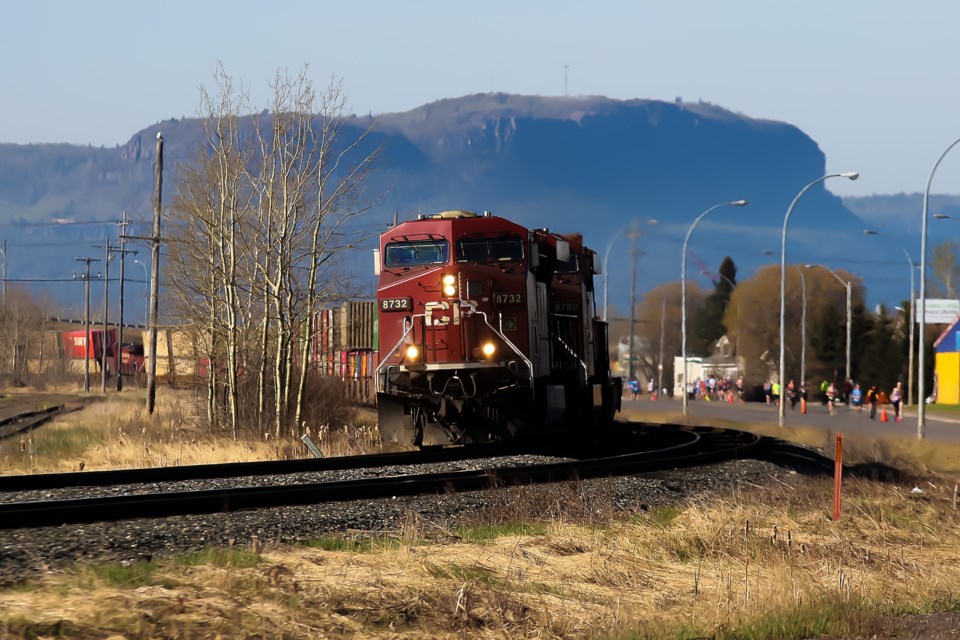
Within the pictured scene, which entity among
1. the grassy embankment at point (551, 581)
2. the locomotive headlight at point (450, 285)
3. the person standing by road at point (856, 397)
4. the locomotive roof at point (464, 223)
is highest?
the locomotive roof at point (464, 223)

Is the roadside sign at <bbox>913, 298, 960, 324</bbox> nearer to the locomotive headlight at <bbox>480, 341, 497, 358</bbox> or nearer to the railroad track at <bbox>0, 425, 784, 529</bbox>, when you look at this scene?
the railroad track at <bbox>0, 425, 784, 529</bbox>

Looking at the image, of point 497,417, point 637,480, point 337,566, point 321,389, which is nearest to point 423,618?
point 337,566

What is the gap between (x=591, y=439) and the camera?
2841cm

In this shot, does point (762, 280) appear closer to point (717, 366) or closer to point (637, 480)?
point (717, 366)

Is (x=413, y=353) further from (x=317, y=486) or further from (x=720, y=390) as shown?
(x=720, y=390)

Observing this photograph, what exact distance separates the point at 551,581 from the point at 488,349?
39.3 feet

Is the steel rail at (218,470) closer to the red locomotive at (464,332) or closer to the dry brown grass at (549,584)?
the red locomotive at (464,332)

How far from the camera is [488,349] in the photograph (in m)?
21.8

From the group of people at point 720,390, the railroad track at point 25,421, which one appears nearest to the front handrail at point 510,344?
the railroad track at point 25,421

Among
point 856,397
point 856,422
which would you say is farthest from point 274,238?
point 856,397

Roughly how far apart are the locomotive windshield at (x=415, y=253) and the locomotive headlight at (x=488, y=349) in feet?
5.50

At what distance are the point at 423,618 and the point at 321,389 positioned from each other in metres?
24.2

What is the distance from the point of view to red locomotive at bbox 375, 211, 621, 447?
70.5 feet

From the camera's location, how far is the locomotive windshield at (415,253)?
22266 millimetres
